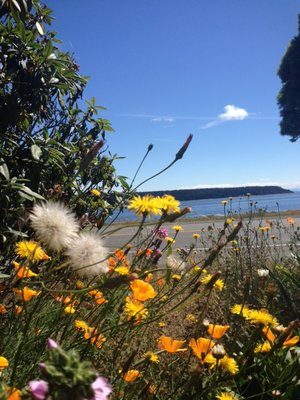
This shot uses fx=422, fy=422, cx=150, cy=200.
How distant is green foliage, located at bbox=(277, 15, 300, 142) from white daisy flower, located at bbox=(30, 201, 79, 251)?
21917 mm

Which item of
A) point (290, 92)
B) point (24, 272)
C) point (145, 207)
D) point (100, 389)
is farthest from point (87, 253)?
point (290, 92)

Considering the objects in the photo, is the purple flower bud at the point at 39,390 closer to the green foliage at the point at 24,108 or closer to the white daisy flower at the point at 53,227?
the white daisy flower at the point at 53,227

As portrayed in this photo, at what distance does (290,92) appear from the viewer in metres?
21.9

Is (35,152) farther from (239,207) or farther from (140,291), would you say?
(239,207)

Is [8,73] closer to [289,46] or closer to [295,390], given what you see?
[295,390]

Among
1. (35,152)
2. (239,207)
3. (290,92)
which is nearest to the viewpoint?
(35,152)

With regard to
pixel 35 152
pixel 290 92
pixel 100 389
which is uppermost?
pixel 290 92

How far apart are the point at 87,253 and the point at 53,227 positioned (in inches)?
5.9

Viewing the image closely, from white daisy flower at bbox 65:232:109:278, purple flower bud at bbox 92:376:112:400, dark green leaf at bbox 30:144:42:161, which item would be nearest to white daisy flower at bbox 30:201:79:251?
white daisy flower at bbox 65:232:109:278

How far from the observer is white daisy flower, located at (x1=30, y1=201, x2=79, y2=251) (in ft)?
4.77

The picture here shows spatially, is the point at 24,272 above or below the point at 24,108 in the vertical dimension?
below

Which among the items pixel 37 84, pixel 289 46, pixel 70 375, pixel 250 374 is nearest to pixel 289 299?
pixel 250 374

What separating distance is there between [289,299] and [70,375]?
2.80m

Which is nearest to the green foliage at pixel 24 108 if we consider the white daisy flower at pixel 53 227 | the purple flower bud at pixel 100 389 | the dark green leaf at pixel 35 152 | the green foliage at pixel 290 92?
the dark green leaf at pixel 35 152
